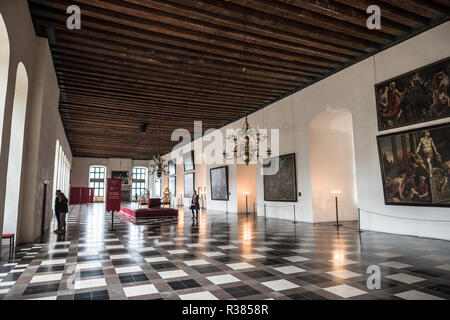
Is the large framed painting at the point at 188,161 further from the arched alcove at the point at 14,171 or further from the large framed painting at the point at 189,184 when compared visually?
the arched alcove at the point at 14,171

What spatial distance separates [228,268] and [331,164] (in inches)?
321

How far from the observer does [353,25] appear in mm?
7340

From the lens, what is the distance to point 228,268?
15.4 ft

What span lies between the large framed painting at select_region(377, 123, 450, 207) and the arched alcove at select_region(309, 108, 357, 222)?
9.79 ft

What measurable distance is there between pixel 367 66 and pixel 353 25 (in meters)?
2.03

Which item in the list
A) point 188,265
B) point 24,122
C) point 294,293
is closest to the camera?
point 294,293

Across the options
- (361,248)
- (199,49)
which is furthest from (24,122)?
(361,248)

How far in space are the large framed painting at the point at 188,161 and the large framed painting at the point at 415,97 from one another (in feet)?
50.8

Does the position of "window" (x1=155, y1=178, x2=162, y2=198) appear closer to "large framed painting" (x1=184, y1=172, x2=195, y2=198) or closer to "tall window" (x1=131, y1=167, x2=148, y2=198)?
"tall window" (x1=131, y1=167, x2=148, y2=198)

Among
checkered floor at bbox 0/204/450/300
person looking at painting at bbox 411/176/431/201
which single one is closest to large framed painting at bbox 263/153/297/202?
checkered floor at bbox 0/204/450/300

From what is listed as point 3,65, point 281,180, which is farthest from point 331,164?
point 3,65

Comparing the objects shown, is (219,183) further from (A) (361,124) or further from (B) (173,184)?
(B) (173,184)
